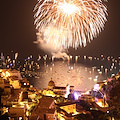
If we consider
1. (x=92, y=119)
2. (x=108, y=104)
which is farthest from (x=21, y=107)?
(x=108, y=104)

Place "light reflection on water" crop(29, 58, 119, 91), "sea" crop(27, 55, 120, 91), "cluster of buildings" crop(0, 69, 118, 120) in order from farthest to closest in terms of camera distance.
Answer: "sea" crop(27, 55, 120, 91) < "light reflection on water" crop(29, 58, 119, 91) < "cluster of buildings" crop(0, 69, 118, 120)

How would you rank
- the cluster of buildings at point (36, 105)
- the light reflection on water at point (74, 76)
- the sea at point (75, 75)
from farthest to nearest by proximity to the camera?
1. the sea at point (75, 75)
2. the light reflection on water at point (74, 76)
3. the cluster of buildings at point (36, 105)

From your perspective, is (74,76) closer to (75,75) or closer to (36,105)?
(75,75)

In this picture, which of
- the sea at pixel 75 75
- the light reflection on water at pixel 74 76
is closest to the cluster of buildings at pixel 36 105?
the sea at pixel 75 75

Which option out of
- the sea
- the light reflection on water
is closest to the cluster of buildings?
the sea

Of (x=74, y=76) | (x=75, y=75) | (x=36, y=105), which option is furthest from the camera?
(x=75, y=75)

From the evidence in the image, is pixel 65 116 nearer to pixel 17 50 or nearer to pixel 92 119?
pixel 92 119

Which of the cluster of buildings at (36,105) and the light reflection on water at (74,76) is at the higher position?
the cluster of buildings at (36,105)

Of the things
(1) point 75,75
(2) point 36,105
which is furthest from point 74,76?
(2) point 36,105

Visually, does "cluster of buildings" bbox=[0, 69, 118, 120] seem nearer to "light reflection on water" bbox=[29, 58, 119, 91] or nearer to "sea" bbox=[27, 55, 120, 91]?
"sea" bbox=[27, 55, 120, 91]

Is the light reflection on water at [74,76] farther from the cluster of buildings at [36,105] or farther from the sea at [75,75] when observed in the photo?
the cluster of buildings at [36,105]

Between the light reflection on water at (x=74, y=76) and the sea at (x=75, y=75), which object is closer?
the light reflection on water at (x=74, y=76)
